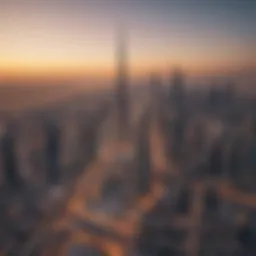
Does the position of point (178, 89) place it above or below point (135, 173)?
above

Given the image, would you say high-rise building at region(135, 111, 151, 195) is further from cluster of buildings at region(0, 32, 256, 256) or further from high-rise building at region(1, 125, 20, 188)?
high-rise building at region(1, 125, 20, 188)

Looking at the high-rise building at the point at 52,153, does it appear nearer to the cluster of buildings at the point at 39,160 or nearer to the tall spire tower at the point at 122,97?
the cluster of buildings at the point at 39,160

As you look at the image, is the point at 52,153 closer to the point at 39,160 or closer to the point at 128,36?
the point at 39,160

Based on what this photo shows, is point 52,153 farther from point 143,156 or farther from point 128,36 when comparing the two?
point 128,36

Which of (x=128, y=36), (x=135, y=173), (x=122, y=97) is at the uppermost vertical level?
(x=128, y=36)

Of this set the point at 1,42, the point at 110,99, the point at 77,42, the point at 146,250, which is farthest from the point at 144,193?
the point at 1,42

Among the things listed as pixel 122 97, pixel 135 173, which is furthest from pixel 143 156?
pixel 122 97

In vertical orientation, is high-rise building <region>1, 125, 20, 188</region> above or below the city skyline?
below

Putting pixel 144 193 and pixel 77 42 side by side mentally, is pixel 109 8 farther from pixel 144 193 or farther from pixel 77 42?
pixel 144 193

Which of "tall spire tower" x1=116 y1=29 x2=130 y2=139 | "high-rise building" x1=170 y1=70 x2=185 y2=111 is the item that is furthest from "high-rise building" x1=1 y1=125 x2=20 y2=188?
"high-rise building" x1=170 y1=70 x2=185 y2=111
